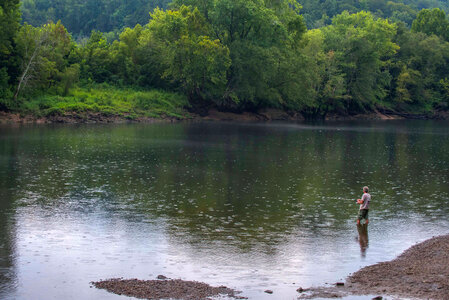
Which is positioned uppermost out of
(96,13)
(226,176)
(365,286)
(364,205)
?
(96,13)

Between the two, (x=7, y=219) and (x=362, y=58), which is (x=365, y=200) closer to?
(x=7, y=219)

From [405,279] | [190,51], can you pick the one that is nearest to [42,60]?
[190,51]

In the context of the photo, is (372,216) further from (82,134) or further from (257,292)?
(82,134)

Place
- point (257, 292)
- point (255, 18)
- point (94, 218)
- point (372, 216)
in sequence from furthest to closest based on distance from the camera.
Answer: point (255, 18) → point (372, 216) → point (94, 218) → point (257, 292)

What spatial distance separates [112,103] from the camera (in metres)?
83.9

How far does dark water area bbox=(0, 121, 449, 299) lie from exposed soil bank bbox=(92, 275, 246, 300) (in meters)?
0.53

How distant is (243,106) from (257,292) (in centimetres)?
8078

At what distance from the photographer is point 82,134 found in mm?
61094

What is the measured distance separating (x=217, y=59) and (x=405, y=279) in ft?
234

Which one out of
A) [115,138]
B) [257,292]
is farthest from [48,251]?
[115,138]

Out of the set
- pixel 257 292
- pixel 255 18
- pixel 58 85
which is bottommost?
pixel 257 292

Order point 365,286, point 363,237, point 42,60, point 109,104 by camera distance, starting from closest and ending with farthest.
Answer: point 365,286, point 363,237, point 42,60, point 109,104

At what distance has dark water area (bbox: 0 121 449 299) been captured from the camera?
1859 centimetres

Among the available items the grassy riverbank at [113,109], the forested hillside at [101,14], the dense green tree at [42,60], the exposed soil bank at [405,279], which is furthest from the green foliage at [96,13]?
the exposed soil bank at [405,279]
